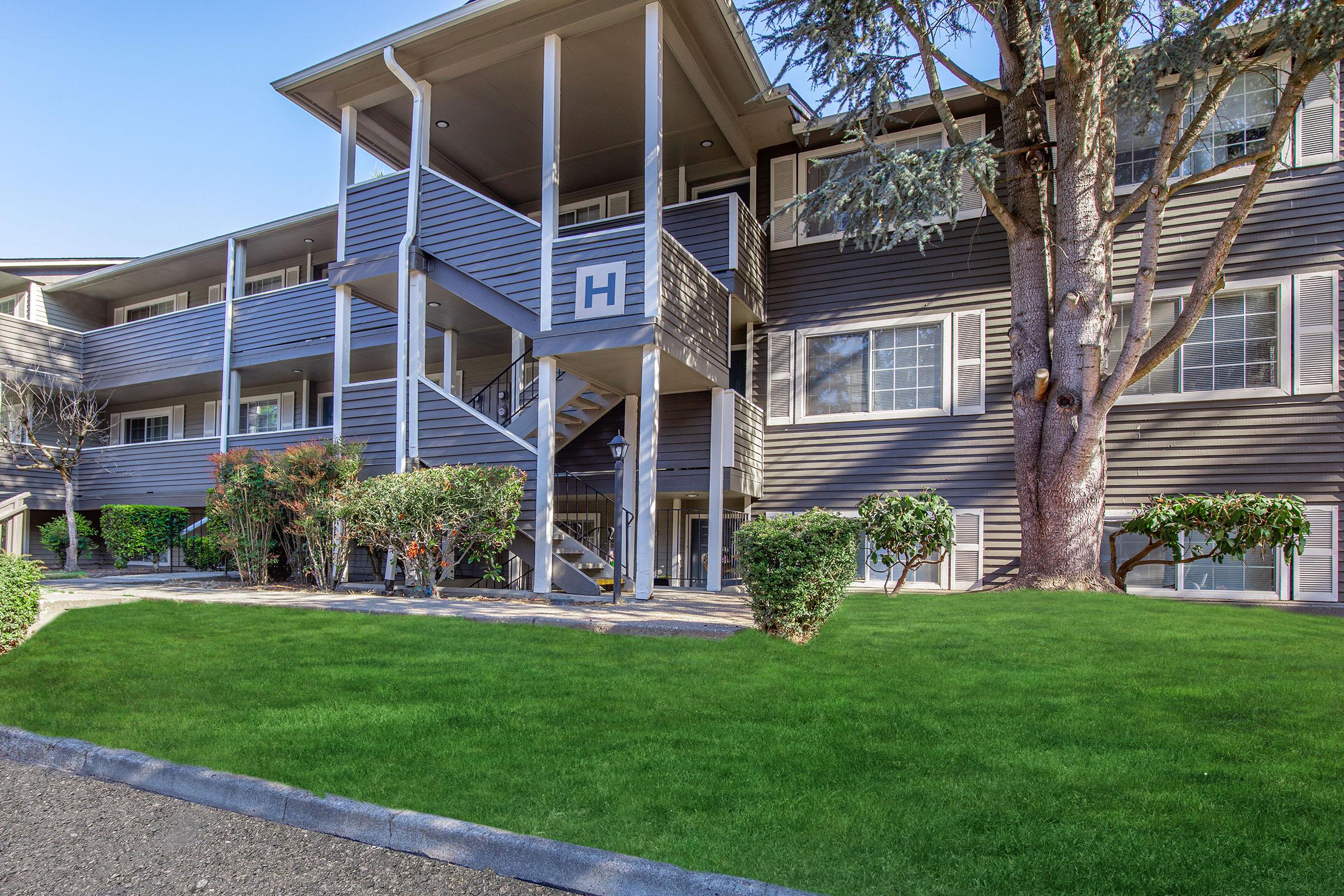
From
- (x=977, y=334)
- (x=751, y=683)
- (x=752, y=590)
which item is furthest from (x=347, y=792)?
(x=977, y=334)

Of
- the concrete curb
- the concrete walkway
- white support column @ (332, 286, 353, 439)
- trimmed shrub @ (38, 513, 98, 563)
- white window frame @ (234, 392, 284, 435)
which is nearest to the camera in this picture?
the concrete curb

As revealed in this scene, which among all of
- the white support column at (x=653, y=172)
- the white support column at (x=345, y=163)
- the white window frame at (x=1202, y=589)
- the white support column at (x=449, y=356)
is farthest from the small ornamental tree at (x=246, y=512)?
the white window frame at (x=1202, y=589)

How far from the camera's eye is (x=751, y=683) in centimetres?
524

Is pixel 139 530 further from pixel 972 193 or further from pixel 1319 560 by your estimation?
pixel 1319 560

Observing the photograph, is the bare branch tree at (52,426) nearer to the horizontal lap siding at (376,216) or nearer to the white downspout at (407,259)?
the horizontal lap siding at (376,216)

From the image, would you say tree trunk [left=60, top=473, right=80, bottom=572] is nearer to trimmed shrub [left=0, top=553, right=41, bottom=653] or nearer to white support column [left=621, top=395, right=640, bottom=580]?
trimmed shrub [left=0, top=553, right=41, bottom=653]

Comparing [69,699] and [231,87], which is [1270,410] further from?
[231,87]

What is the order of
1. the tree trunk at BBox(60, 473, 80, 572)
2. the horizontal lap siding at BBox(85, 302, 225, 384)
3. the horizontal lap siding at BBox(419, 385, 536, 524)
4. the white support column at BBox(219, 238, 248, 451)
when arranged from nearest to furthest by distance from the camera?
the horizontal lap siding at BBox(419, 385, 536, 524) → the tree trunk at BBox(60, 473, 80, 572) → the white support column at BBox(219, 238, 248, 451) → the horizontal lap siding at BBox(85, 302, 225, 384)

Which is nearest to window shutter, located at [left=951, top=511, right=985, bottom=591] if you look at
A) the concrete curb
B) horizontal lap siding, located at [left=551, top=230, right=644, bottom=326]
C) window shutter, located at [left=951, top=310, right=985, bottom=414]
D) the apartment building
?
the apartment building

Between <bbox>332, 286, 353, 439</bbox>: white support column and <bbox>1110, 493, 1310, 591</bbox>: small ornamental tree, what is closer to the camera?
<bbox>1110, 493, 1310, 591</bbox>: small ornamental tree

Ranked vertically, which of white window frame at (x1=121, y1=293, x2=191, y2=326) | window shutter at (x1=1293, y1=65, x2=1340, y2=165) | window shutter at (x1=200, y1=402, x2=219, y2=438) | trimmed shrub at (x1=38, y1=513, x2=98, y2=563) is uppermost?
window shutter at (x1=1293, y1=65, x2=1340, y2=165)

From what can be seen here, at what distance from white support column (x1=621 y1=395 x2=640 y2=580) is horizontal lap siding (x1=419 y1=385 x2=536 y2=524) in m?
2.49

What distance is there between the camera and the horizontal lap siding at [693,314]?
10258 mm

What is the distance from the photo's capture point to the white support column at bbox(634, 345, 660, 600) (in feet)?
31.8
